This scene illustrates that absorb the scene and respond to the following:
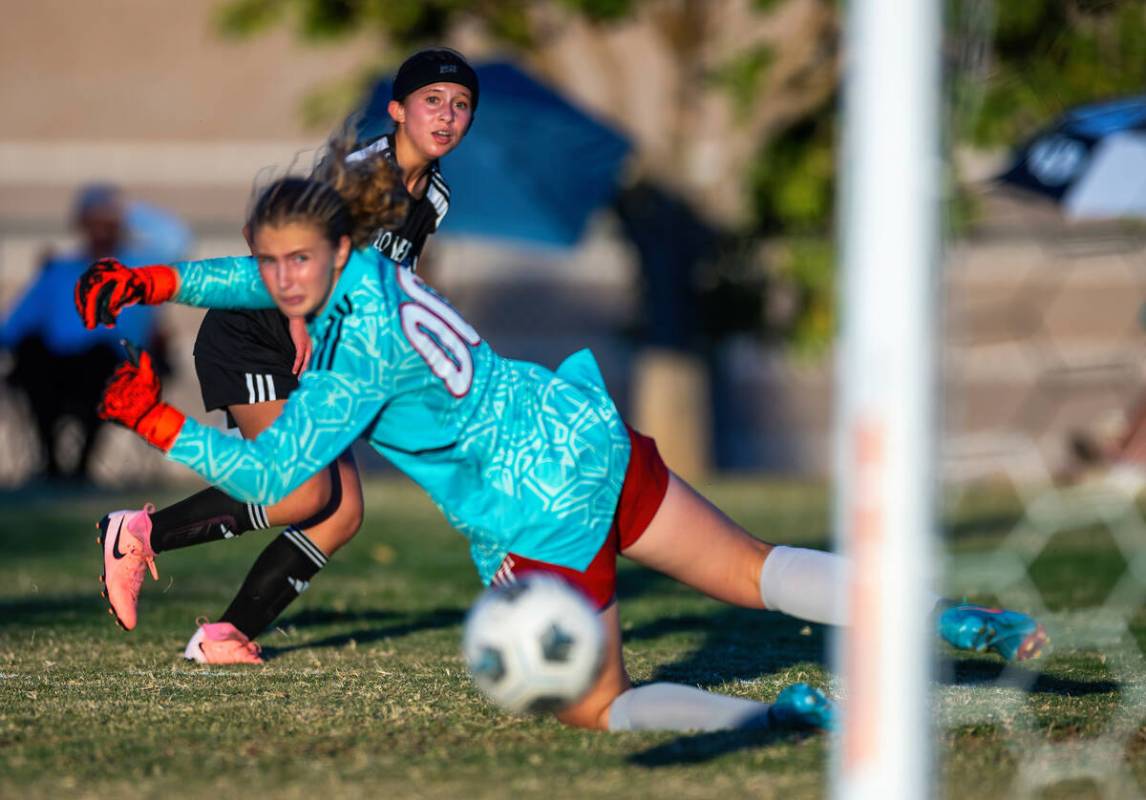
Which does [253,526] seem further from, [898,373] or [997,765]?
[898,373]

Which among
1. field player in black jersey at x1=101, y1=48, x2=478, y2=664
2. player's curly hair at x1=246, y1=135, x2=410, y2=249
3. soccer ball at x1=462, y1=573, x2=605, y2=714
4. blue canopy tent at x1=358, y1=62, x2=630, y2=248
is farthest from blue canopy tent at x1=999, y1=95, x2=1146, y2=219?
soccer ball at x1=462, y1=573, x2=605, y2=714

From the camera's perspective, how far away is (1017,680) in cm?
489

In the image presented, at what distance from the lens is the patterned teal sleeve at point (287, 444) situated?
3555 millimetres

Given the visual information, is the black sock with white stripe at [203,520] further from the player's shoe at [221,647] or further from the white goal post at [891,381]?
the white goal post at [891,381]

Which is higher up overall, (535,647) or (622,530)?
(622,530)

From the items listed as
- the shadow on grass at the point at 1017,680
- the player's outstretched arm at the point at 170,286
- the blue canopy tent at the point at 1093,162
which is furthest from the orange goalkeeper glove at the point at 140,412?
the blue canopy tent at the point at 1093,162

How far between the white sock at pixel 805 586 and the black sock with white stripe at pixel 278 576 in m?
1.60

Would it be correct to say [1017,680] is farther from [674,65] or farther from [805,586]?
[674,65]

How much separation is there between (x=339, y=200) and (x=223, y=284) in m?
0.64

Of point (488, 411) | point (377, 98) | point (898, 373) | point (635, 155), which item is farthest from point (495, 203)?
point (898, 373)

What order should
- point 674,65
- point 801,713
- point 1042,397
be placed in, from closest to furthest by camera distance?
point 801,713
point 674,65
point 1042,397

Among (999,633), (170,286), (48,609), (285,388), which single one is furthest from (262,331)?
(48,609)

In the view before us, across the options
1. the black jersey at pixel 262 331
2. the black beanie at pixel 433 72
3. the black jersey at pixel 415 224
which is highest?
the black beanie at pixel 433 72

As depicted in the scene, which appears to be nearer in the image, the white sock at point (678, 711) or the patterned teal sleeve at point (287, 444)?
the patterned teal sleeve at point (287, 444)
